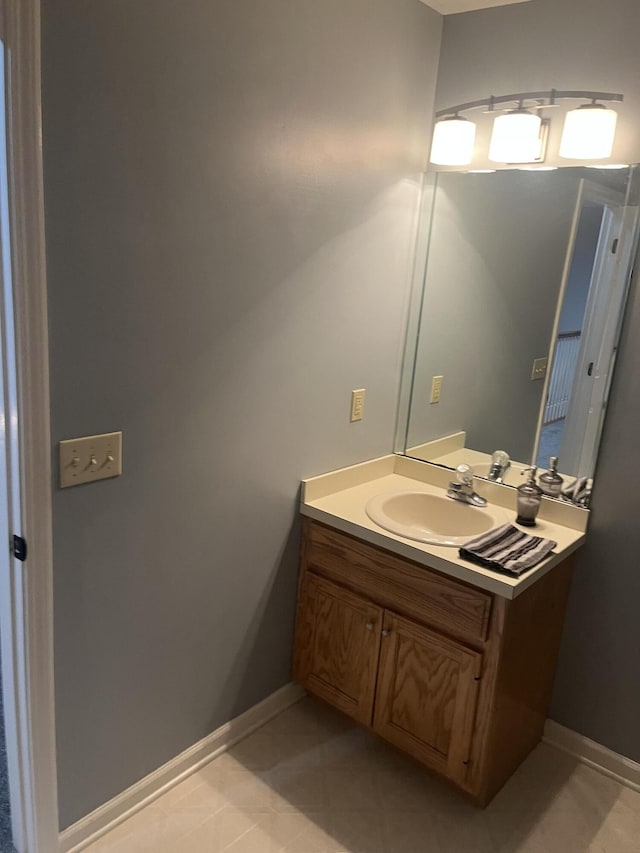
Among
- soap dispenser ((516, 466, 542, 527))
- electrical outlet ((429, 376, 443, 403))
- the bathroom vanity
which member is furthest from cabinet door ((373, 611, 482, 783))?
electrical outlet ((429, 376, 443, 403))

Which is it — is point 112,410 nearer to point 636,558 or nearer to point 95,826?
point 95,826

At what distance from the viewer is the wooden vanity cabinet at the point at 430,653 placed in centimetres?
182

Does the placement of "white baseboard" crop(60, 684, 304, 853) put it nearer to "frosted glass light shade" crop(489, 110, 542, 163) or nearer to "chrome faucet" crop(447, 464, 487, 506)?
"chrome faucet" crop(447, 464, 487, 506)

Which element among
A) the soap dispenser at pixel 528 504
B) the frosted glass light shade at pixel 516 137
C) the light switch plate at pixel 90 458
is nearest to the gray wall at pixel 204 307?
the light switch plate at pixel 90 458

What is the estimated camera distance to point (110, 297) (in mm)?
1475

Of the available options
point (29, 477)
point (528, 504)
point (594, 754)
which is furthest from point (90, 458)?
point (594, 754)

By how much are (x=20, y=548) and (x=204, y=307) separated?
2.40ft

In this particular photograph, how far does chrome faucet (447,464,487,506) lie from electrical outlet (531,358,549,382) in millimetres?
383

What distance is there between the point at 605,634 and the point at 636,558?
289mm

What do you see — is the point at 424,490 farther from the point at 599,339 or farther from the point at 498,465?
the point at 599,339

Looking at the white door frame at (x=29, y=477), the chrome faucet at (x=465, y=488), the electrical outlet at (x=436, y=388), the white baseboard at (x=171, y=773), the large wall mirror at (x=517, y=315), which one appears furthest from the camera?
the electrical outlet at (x=436, y=388)

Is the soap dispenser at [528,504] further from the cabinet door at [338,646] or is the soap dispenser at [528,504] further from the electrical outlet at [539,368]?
the cabinet door at [338,646]

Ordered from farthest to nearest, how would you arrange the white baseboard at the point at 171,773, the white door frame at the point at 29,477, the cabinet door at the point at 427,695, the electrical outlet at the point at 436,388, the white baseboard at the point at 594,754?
the electrical outlet at the point at 436,388 → the white baseboard at the point at 594,754 → the cabinet door at the point at 427,695 → the white baseboard at the point at 171,773 → the white door frame at the point at 29,477

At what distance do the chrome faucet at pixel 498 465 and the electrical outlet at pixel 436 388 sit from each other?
0.30 m
